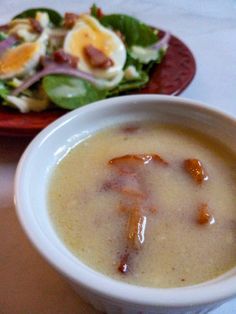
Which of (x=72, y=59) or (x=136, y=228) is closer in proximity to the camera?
(x=136, y=228)

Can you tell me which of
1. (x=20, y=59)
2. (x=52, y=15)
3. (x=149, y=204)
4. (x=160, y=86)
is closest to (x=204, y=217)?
(x=149, y=204)

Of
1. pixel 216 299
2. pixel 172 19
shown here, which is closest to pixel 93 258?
pixel 216 299

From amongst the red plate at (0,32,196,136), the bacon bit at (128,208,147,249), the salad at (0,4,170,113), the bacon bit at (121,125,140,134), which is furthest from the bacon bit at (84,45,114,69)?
the bacon bit at (128,208,147,249)

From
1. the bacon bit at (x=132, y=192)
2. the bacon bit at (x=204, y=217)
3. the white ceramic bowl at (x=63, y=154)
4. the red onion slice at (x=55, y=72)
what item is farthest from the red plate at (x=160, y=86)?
the bacon bit at (x=204, y=217)

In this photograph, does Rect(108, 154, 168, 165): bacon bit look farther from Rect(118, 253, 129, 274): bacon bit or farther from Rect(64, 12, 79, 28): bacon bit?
Rect(64, 12, 79, 28): bacon bit

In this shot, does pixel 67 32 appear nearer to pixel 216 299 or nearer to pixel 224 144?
pixel 224 144

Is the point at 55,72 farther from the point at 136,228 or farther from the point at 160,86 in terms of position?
the point at 136,228
